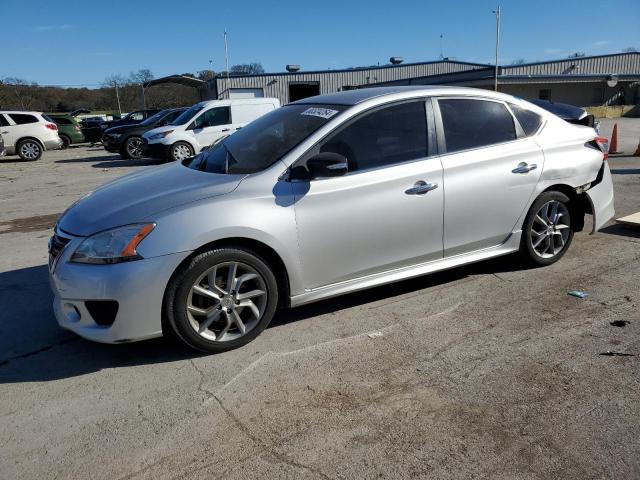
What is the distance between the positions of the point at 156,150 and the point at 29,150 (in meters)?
7.54

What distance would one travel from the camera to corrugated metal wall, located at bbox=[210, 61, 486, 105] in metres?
46.1

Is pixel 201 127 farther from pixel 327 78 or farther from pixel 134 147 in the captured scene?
pixel 327 78

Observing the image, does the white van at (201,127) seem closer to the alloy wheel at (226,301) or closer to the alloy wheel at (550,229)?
the alloy wheel at (550,229)

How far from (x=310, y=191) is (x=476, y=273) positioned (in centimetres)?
212

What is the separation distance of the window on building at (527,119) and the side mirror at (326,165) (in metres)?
2.01

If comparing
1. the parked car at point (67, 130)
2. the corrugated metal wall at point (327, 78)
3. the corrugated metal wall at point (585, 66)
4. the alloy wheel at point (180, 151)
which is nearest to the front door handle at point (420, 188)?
the alloy wheel at point (180, 151)

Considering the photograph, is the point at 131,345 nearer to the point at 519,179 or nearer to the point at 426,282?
the point at 426,282

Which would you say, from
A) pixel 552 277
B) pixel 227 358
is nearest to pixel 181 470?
pixel 227 358

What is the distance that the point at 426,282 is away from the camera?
471 cm

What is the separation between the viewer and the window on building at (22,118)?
1830 centimetres

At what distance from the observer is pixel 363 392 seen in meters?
3.04

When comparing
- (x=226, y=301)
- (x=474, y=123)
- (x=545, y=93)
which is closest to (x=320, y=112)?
(x=474, y=123)

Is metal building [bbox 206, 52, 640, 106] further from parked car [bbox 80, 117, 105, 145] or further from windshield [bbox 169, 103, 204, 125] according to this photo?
windshield [bbox 169, 103, 204, 125]

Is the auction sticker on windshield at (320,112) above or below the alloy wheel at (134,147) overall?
above
